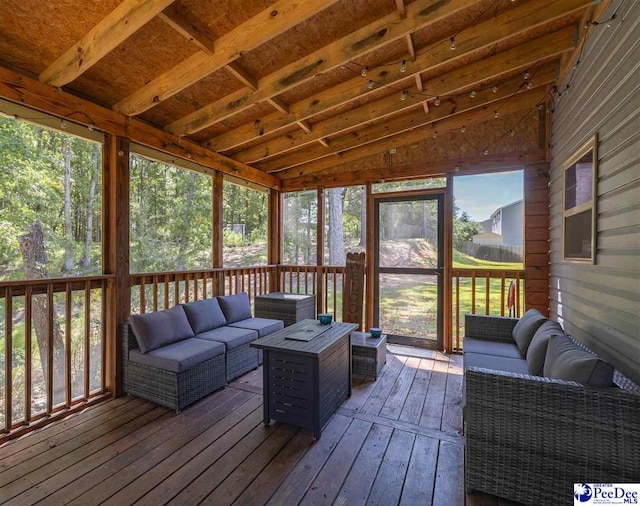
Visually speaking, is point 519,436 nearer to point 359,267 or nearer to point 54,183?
point 359,267

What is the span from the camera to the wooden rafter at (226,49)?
79.4 inches

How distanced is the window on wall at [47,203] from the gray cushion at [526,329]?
13.8 ft

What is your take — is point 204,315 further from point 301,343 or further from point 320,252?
point 320,252

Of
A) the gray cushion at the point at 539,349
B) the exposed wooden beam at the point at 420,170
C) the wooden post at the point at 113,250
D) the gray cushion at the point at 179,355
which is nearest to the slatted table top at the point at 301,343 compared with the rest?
the gray cushion at the point at 179,355

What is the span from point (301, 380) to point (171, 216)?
12.5ft

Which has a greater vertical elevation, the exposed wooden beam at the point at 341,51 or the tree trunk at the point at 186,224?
the exposed wooden beam at the point at 341,51

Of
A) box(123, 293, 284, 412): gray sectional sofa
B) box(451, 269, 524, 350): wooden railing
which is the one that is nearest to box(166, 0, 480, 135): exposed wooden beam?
box(123, 293, 284, 412): gray sectional sofa

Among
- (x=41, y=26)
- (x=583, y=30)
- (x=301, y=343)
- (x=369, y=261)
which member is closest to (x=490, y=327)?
(x=369, y=261)

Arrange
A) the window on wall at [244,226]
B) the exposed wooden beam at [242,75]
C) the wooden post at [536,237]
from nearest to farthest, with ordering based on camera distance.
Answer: the exposed wooden beam at [242,75]
the wooden post at [536,237]
the window on wall at [244,226]

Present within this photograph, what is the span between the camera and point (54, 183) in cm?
365

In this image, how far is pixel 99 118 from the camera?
9.29ft

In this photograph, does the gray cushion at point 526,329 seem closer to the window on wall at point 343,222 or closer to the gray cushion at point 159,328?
the window on wall at point 343,222

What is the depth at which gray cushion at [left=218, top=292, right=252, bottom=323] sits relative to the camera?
12.7 feet

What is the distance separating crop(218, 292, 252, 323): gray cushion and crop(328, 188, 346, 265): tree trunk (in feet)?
5.60
